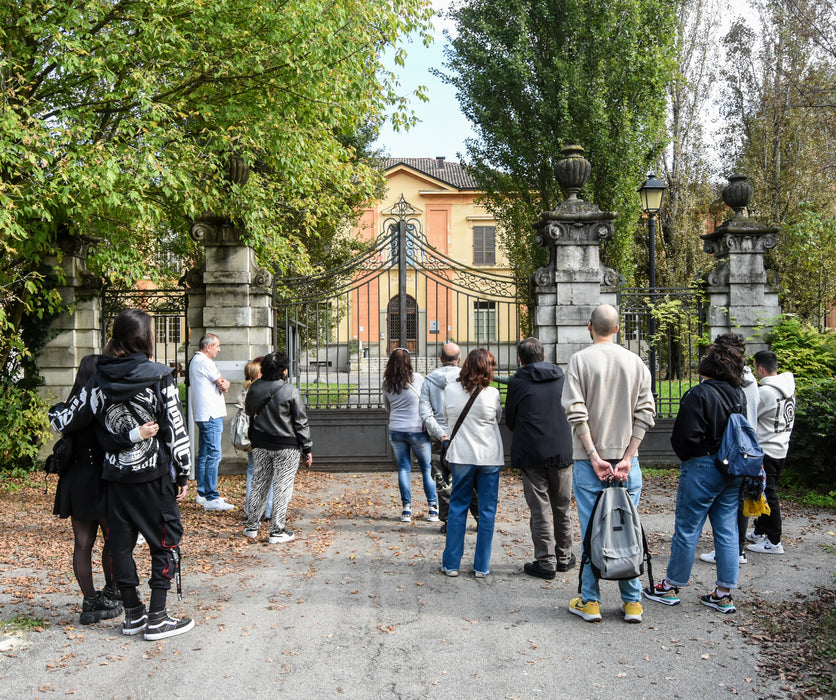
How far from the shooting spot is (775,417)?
20.1ft

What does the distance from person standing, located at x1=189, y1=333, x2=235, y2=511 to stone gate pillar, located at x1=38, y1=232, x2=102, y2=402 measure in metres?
3.10

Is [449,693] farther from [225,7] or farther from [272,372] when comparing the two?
[225,7]

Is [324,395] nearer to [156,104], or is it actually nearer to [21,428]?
[21,428]

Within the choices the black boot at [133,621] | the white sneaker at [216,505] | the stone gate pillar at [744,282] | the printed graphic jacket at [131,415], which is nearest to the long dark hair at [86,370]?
the printed graphic jacket at [131,415]

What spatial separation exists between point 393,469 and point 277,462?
12.8ft

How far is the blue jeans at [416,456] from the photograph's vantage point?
728cm

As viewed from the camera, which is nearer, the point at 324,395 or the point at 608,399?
the point at 608,399

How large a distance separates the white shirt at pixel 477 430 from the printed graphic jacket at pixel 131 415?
209 centimetres

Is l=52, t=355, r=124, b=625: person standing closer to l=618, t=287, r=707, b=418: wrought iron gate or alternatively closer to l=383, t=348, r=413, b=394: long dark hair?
l=383, t=348, r=413, b=394: long dark hair

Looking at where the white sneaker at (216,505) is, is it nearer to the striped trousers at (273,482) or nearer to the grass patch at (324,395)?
the striped trousers at (273,482)

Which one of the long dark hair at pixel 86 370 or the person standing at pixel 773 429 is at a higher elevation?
the long dark hair at pixel 86 370

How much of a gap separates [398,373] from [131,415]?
11.3 ft

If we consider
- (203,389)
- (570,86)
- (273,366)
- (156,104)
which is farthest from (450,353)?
(570,86)

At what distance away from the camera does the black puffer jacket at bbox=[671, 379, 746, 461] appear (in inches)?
188
